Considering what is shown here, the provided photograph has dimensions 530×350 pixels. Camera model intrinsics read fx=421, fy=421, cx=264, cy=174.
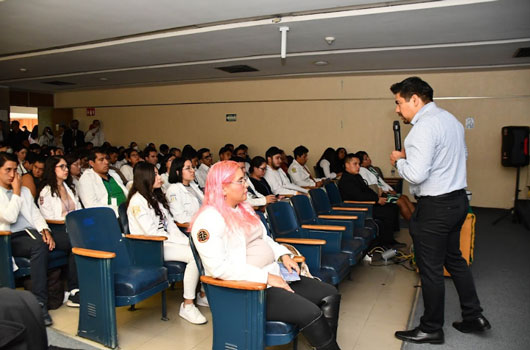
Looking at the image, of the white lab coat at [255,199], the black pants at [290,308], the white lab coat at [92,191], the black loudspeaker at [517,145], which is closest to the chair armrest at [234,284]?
the black pants at [290,308]

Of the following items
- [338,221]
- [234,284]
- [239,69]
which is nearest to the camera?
[234,284]

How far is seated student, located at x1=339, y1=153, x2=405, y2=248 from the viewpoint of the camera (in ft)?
17.0

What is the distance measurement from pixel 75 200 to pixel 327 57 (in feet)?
15.3

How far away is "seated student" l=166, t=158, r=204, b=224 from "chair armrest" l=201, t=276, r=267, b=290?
173 cm

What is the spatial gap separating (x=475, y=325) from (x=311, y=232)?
1.35 meters

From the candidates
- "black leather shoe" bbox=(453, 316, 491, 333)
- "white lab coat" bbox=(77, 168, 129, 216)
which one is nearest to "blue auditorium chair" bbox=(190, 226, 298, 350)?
"black leather shoe" bbox=(453, 316, 491, 333)

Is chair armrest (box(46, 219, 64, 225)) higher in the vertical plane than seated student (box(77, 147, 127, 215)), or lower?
lower

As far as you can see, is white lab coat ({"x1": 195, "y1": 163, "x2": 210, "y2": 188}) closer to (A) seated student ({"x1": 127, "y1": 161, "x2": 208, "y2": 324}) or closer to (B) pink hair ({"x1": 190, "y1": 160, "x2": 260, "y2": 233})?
(A) seated student ({"x1": 127, "y1": 161, "x2": 208, "y2": 324})

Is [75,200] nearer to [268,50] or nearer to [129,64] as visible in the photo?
[268,50]

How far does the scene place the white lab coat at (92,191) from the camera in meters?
4.14

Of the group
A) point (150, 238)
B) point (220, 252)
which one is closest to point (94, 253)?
point (150, 238)

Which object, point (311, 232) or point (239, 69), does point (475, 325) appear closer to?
point (311, 232)

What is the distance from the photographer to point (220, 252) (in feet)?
6.95

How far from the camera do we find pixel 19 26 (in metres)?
5.13
